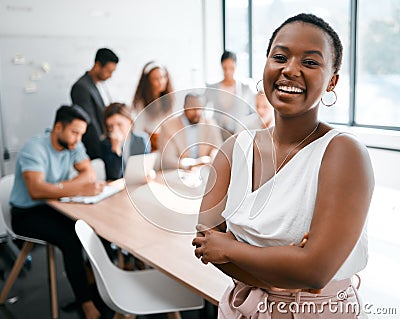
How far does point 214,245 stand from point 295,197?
0.64 feet

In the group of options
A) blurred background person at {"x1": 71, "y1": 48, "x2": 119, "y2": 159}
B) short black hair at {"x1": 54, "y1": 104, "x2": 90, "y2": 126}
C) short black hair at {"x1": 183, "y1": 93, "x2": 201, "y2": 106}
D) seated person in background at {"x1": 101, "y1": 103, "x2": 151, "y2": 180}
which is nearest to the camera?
short black hair at {"x1": 183, "y1": 93, "x2": 201, "y2": 106}

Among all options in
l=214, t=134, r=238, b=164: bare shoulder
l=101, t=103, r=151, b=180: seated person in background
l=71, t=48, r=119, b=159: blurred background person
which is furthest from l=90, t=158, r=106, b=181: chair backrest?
l=214, t=134, r=238, b=164: bare shoulder

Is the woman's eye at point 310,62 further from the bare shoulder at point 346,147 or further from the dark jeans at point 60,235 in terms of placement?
the dark jeans at point 60,235

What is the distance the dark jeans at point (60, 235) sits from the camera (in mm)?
2699

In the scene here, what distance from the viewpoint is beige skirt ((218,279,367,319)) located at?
0.88m

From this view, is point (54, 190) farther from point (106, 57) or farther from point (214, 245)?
point (214, 245)

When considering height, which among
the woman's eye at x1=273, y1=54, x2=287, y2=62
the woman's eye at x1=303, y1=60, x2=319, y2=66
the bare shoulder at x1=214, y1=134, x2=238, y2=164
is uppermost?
the woman's eye at x1=273, y1=54, x2=287, y2=62

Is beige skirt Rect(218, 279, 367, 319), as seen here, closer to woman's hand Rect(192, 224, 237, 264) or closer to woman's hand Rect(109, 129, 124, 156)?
woman's hand Rect(192, 224, 237, 264)

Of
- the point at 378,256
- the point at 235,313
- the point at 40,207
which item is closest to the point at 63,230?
the point at 40,207

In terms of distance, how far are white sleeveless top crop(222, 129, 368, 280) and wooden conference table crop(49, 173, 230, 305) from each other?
0.53 feet

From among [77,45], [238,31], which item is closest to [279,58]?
[77,45]

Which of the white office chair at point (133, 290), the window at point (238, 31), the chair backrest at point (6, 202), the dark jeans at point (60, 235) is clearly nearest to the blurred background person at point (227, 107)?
the white office chair at point (133, 290)

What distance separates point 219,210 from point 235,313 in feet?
0.76

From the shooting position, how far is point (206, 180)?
1037 mm
